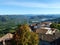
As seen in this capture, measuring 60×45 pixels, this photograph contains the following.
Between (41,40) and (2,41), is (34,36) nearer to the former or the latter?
(41,40)

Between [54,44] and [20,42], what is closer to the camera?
[20,42]

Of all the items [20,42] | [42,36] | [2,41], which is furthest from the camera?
[2,41]

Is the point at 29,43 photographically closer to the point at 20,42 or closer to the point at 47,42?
the point at 20,42

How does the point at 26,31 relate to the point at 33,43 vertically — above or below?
above

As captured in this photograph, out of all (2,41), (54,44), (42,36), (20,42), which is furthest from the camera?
(2,41)

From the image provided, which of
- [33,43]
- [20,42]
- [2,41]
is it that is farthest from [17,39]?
[2,41]

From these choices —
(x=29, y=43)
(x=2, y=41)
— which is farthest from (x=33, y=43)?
(x=2, y=41)

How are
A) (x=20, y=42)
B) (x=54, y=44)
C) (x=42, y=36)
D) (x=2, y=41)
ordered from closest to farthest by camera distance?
(x=20, y=42)
(x=54, y=44)
(x=42, y=36)
(x=2, y=41)

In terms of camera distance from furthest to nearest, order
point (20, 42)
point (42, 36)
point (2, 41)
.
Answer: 1. point (2, 41)
2. point (42, 36)
3. point (20, 42)

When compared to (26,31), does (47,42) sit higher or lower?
lower
